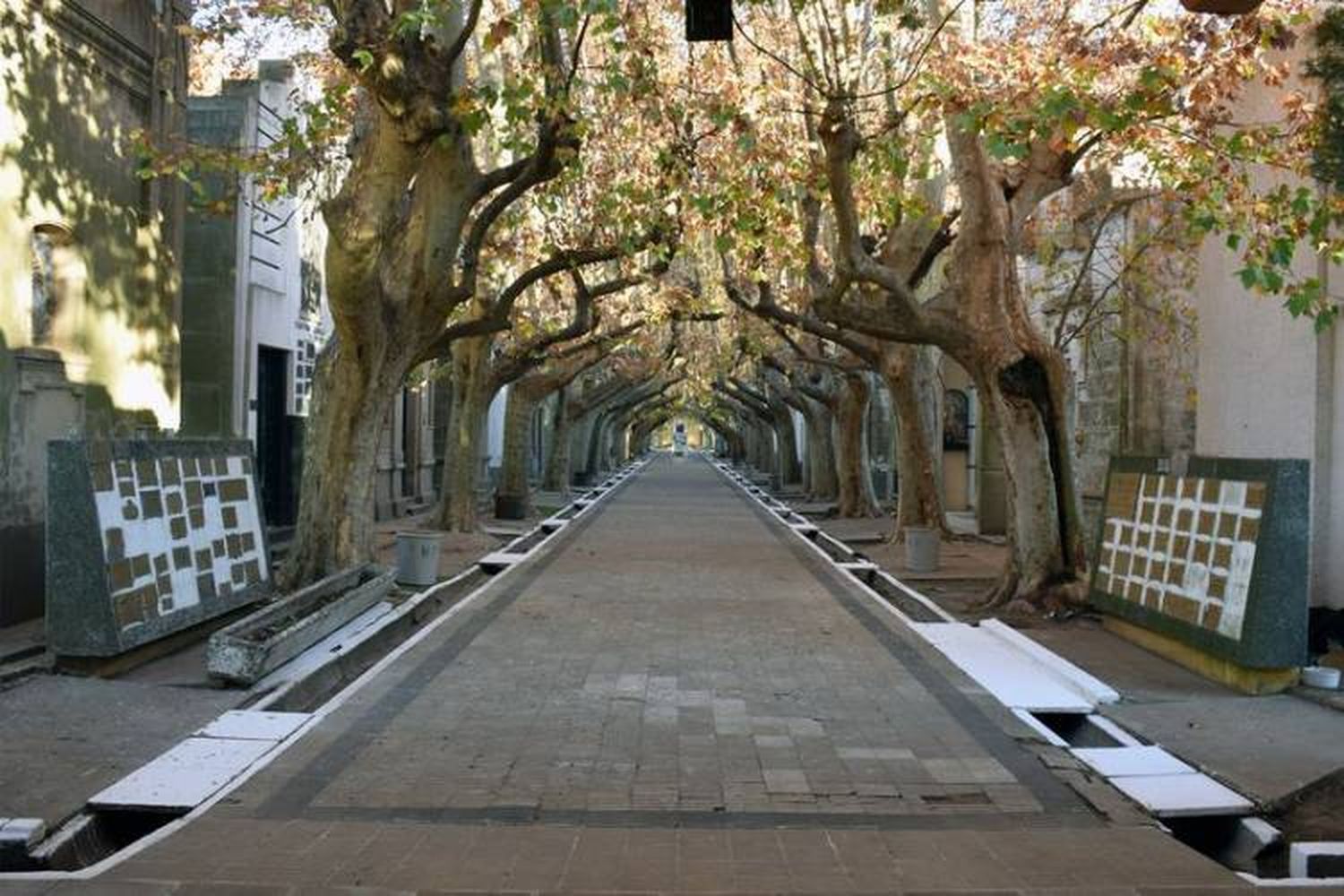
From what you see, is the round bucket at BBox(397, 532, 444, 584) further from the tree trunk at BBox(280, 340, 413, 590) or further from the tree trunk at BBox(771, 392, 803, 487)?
the tree trunk at BBox(771, 392, 803, 487)

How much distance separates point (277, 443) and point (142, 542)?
1066 cm

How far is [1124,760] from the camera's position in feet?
22.6

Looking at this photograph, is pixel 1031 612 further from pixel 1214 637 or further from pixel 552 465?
pixel 552 465

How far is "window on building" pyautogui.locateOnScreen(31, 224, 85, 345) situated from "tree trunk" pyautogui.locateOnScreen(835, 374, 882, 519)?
57.2ft

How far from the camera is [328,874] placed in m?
4.95

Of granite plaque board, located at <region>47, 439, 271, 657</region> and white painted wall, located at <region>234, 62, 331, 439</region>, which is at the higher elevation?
white painted wall, located at <region>234, 62, 331, 439</region>

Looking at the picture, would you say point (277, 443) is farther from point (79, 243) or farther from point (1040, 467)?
point (1040, 467)

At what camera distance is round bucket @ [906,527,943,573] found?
1697 cm

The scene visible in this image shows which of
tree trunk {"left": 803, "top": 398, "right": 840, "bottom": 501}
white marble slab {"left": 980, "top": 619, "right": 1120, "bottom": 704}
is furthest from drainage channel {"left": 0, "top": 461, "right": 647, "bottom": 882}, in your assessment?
tree trunk {"left": 803, "top": 398, "right": 840, "bottom": 501}

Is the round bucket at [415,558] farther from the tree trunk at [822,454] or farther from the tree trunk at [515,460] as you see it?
the tree trunk at [822,454]

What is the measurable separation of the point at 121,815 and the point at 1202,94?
30.6ft

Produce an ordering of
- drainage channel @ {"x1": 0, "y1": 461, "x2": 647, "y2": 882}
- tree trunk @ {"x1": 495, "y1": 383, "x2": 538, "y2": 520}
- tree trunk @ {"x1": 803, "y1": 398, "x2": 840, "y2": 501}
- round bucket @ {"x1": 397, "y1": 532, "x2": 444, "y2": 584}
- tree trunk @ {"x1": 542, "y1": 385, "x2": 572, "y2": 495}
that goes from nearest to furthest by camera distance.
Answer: drainage channel @ {"x1": 0, "y1": 461, "x2": 647, "y2": 882}
round bucket @ {"x1": 397, "y1": 532, "x2": 444, "y2": 584}
tree trunk @ {"x1": 495, "y1": 383, "x2": 538, "y2": 520}
tree trunk @ {"x1": 803, "y1": 398, "x2": 840, "y2": 501}
tree trunk @ {"x1": 542, "y1": 385, "x2": 572, "y2": 495}

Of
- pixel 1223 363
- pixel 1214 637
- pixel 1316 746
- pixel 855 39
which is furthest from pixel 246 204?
pixel 1316 746

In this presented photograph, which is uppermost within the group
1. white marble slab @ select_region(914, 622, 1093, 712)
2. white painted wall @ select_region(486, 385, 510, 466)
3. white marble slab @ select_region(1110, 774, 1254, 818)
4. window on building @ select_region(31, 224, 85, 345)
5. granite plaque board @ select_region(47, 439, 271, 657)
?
window on building @ select_region(31, 224, 85, 345)
